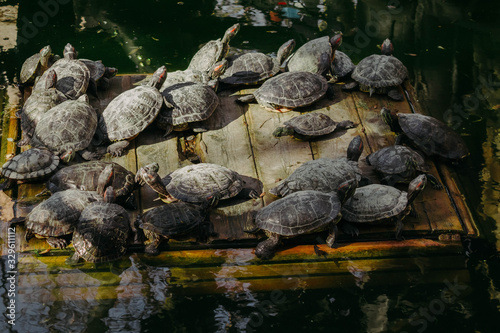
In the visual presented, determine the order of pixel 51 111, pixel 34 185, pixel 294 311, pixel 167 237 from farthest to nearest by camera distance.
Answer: pixel 51 111 → pixel 34 185 → pixel 167 237 → pixel 294 311

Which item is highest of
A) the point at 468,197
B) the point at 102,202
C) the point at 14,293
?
the point at 102,202

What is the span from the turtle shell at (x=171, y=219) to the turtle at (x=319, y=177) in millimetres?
969

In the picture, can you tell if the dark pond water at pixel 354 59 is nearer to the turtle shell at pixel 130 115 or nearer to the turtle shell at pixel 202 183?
the turtle shell at pixel 202 183

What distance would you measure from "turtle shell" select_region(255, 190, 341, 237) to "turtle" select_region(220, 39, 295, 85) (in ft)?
8.90

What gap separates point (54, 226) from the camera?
575 centimetres

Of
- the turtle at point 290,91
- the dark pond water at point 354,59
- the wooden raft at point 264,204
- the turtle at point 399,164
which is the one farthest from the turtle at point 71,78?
the turtle at point 399,164

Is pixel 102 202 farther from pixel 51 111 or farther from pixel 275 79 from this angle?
pixel 275 79

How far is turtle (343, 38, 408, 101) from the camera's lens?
7.98m

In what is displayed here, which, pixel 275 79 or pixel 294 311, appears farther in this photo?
pixel 275 79

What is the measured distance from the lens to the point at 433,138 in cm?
703

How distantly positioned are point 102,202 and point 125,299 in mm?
1028

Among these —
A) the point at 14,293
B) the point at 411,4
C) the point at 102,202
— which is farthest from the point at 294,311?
the point at 411,4

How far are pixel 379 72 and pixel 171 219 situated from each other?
3800 mm

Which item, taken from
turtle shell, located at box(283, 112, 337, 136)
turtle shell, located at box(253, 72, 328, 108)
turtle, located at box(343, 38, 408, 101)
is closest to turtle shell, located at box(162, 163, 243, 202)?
turtle shell, located at box(283, 112, 337, 136)
